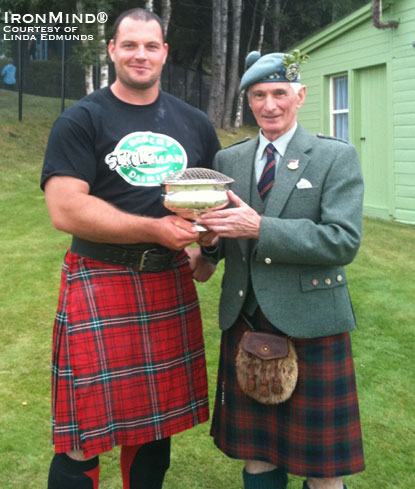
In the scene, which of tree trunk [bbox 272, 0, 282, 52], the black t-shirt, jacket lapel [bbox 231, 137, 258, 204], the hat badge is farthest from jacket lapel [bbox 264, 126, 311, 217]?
tree trunk [bbox 272, 0, 282, 52]

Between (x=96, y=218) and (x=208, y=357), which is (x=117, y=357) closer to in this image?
(x=96, y=218)

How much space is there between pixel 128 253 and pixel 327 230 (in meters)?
0.76

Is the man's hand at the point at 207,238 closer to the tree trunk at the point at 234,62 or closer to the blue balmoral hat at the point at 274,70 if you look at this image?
the blue balmoral hat at the point at 274,70

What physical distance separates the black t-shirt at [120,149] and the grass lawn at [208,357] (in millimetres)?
1493

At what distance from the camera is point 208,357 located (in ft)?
14.7

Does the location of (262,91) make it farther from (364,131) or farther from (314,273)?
(364,131)

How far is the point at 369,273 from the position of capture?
6.44 meters

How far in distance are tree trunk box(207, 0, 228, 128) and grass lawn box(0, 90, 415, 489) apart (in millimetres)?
10461

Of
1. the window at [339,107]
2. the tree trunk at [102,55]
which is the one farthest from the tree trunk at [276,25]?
the tree trunk at [102,55]

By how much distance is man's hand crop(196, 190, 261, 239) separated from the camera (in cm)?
208

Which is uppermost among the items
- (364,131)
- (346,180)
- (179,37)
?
(179,37)

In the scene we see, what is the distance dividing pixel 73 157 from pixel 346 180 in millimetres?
957

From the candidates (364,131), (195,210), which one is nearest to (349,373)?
(195,210)

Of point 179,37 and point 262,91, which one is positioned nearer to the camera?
point 262,91
